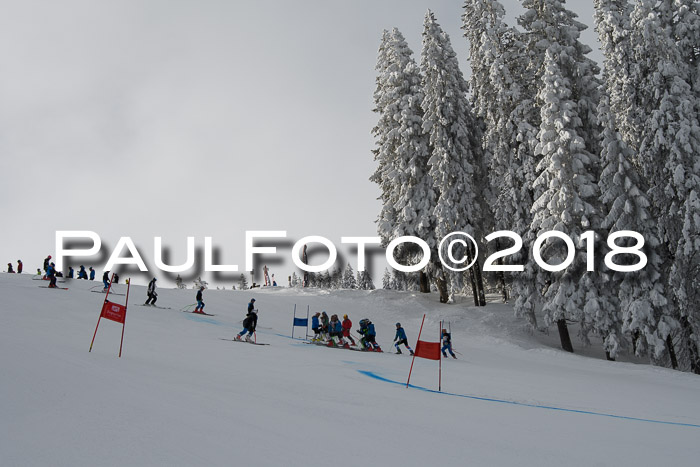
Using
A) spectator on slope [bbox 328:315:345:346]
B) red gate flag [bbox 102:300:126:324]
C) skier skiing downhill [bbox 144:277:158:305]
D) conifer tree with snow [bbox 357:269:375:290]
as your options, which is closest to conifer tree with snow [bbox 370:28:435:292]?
spectator on slope [bbox 328:315:345:346]

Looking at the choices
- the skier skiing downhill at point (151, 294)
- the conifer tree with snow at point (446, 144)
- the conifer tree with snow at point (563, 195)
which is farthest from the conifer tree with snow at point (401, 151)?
the skier skiing downhill at point (151, 294)

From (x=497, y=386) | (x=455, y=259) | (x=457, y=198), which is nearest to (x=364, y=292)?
(x=455, y=259)

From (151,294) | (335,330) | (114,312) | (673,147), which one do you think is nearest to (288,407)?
(114,312)

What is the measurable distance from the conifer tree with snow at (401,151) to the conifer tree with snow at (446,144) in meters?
0.95

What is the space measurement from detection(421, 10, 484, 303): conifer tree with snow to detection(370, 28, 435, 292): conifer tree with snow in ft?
3.12

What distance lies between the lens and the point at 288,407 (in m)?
7.22

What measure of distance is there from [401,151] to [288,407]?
28.9m

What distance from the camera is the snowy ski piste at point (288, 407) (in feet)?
16.7

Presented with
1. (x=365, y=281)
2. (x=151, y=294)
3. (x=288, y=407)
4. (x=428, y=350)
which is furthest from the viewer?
(x=365, y=281)

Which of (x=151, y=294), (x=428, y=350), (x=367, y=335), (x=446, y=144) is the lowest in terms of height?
(x=367, y=335)

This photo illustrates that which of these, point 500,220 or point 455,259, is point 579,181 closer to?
point 500,220

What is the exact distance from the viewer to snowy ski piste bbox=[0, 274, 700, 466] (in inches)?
200

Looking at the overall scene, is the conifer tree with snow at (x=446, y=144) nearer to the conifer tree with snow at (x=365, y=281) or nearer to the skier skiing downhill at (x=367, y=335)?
the skier skiing downhill at (x=367, y=335)

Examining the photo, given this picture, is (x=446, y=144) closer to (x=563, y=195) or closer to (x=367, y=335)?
(x=563, y=195)
